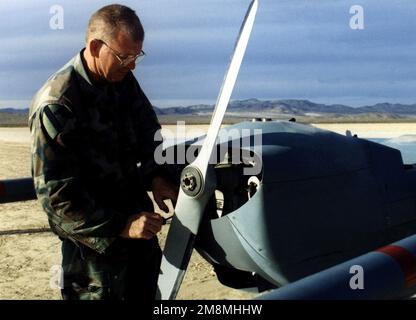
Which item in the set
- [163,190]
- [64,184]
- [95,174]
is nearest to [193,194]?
[163,190]

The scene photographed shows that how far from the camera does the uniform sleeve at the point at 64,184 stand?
3.37 meters

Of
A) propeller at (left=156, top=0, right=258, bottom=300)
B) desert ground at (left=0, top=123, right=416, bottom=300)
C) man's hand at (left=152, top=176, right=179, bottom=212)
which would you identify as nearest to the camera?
propeller at (left=156, top=0, right=258, bottom=300)

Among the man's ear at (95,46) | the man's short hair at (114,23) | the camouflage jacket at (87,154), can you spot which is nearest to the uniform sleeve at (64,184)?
the camouflage jacket at (87,154)

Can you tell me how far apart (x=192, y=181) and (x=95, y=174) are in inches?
25.8

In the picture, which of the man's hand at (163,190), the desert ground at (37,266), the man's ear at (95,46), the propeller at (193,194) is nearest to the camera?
the man's ear at (95,46)

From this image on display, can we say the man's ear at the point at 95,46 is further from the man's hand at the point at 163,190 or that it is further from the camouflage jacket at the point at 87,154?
the man's hand at the point at 163,190

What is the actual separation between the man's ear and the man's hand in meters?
1.11

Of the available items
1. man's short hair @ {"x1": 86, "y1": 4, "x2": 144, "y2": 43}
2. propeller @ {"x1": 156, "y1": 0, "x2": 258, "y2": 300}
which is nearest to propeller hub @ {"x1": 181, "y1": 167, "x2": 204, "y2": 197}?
propeller @ {"x1": 156, "y1": 0, "x2": 258, "y2": 300}

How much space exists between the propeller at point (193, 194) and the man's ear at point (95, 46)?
843mm

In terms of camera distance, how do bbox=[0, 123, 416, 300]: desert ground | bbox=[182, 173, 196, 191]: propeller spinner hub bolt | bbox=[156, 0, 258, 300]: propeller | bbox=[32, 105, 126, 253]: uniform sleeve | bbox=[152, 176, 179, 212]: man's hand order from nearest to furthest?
bbox=[32, 105, 126, 253]: uniform sleeve → bbox=[156, 0, 258, 300]: propeller → bbox=[182, 173, 196, 191]: propeller spinner hub bolt → bbox=[152, 176, 179, 212]: man's hand → bbox=[0, 123, 416, 300]: desert ground

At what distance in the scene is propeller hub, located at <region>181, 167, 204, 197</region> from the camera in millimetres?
3809

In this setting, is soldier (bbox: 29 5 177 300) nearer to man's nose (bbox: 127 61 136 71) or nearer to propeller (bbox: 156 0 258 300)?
man's nose (bbox: 127 61 136 71)

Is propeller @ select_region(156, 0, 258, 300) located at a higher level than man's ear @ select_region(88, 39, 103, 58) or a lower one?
lower

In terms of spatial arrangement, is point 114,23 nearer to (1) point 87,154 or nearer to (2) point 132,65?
(2) point 132,65
